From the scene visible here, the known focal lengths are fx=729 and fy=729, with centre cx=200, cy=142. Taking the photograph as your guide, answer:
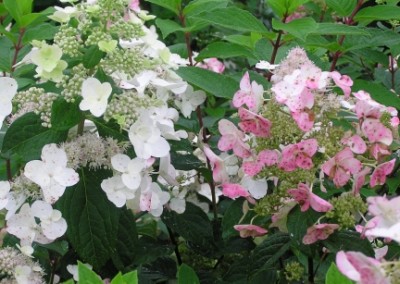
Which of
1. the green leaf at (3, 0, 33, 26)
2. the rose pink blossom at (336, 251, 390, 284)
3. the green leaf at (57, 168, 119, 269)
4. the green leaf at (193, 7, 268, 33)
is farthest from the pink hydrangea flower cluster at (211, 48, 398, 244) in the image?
the green leaf at (3, 0, 33, 26)

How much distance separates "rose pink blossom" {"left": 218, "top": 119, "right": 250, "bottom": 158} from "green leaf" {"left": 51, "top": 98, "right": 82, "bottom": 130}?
26cm

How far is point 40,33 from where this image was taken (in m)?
1.49

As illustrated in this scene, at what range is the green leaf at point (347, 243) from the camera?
49.8 inches

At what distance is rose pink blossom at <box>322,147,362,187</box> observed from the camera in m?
1.20

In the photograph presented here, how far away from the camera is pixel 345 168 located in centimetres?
120

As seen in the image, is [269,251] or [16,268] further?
[269,251]

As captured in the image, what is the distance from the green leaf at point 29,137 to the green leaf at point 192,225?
0.36 m

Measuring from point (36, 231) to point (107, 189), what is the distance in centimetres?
15

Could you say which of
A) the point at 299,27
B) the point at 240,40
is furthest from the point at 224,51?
the point at 299,27

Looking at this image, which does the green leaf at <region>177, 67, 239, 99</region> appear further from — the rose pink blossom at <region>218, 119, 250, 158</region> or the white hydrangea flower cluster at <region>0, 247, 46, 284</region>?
the white hydrangea flower cluster at <region>0, 247, 46, 284</region>

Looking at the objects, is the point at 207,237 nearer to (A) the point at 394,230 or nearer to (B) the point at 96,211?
(B) the point at 96,211

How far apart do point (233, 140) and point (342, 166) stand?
0.68ft

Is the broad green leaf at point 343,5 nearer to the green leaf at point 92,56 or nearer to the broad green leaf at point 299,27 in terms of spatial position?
the broad green leaf at point 299,27

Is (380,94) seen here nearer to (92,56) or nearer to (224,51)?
(224,51)
